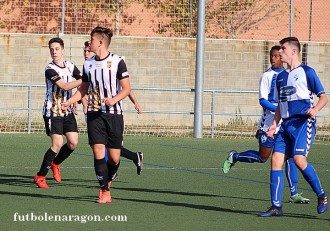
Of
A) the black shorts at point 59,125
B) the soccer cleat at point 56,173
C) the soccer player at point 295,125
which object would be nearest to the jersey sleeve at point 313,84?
the soccer player at point 295,125

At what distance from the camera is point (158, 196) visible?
11477 mm

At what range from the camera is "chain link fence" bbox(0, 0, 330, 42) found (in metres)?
27.0

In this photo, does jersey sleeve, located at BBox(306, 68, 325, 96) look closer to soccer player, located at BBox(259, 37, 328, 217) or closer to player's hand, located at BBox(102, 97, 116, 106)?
soccer player, located at BBox(259, 37, 328, 217)

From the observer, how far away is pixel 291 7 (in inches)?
1048

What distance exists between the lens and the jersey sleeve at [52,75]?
12.2 metres

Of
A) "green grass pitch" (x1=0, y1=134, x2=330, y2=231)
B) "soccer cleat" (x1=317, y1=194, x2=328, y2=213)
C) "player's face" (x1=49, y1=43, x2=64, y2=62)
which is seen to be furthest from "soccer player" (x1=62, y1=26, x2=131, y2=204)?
"soccer cleat" (x1=317, y1=194, x2=328, y2=213)

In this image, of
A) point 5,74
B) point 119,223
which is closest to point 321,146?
point 5,74

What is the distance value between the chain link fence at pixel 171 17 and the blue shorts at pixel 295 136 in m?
16.7

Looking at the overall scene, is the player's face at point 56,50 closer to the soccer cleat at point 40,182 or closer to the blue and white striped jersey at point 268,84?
the soccer cleat at point 40,182

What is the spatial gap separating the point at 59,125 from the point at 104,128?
197cm

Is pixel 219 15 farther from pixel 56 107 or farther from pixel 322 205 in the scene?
pixel 322 205

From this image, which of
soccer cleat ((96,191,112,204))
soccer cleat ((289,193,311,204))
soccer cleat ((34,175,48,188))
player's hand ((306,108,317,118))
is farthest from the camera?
soccer cleat ((34,175,48,188))

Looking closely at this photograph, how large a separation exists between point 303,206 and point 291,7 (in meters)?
16.5

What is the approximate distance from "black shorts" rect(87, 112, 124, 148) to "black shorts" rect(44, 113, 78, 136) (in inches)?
74.0
